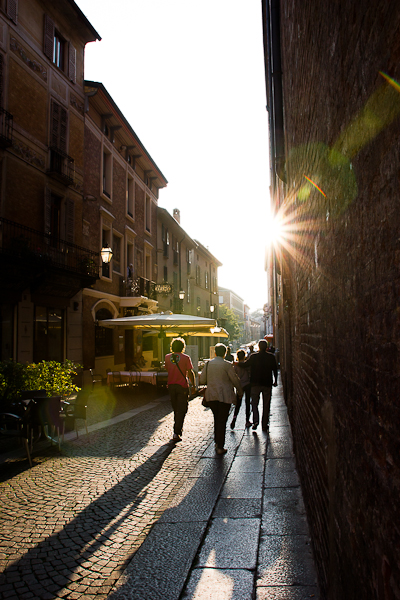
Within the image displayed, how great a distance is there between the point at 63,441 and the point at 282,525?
15.3 feet

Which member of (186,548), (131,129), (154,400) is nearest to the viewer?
(186,548)

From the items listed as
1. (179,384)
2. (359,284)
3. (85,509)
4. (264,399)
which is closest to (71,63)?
(179,384)

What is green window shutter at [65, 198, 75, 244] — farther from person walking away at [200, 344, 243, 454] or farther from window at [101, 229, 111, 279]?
person walking away at [200, 344, 243, 454]

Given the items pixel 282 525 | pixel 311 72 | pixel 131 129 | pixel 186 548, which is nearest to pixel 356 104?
pixel 311 72

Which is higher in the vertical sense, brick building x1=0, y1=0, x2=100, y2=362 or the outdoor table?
brick building x1=0, y1=0, x2=100, y2=362

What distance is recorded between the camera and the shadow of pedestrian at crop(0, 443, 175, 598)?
3277mm

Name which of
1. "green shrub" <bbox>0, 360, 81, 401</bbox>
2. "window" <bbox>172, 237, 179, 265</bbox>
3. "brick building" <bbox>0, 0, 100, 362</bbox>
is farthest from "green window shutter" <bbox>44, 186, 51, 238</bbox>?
"window" <bbox>172, 237, 179, 265</bbox>

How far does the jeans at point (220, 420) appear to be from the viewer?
22.2 ft

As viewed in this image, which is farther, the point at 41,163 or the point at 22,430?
the point at 41,163

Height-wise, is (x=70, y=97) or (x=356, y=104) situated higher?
(x=70, y=97)

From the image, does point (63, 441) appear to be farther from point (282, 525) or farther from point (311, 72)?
point (311, 72)

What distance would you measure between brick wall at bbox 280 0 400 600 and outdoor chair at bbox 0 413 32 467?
16.5ft

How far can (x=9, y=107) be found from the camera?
13.8 meters

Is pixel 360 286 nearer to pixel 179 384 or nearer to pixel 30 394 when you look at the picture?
pixel 179 384
